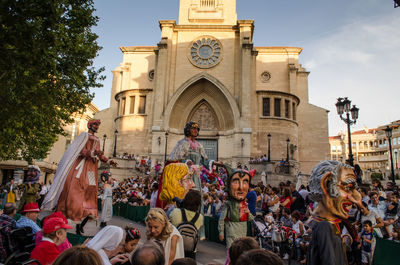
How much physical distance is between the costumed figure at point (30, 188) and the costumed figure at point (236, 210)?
3.93m

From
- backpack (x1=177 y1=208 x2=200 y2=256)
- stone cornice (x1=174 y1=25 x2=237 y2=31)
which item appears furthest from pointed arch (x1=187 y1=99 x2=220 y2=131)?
backpack (x1=177 y1=208 x2=200 y2=256)

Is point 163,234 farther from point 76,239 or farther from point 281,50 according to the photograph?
point 281,50

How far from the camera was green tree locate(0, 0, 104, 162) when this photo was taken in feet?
27.7

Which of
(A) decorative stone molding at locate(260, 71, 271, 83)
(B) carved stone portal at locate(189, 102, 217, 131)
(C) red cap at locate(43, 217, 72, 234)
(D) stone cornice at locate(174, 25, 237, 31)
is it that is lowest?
(C) red cap at locate(43, 217, 72, 234)

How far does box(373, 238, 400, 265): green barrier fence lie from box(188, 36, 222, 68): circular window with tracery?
1031 inches

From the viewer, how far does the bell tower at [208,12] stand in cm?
3256

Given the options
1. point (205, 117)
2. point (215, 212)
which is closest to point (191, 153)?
point (215, 212)

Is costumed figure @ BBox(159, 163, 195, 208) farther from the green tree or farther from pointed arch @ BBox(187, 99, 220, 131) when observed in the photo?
pointed arch @ BBox(187, 99, 220, 131)

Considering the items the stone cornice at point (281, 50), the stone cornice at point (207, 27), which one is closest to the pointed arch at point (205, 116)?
the stone cornice at point (207, 27)

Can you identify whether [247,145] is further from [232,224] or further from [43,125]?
[232,224]

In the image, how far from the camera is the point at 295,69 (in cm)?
3359

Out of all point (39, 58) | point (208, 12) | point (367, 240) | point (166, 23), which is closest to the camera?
point (367, 240)

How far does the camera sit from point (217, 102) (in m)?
29.9

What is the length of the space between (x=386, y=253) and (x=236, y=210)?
359cm
